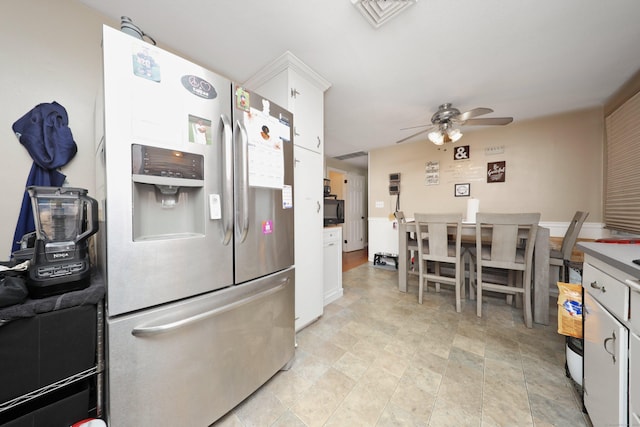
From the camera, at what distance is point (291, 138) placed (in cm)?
141

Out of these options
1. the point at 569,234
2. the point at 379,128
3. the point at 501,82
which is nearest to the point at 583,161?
the point at 569,234

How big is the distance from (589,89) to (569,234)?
1571 mm

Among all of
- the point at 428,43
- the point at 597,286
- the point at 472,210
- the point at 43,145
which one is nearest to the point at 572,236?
the point at 472,210

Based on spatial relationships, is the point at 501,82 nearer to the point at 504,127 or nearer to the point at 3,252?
the point at 504,127

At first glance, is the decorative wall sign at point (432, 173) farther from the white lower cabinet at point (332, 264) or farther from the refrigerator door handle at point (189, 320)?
the refrigerator door handle at point (189, 320)

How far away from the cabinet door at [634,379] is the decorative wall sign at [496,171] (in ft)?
10.1

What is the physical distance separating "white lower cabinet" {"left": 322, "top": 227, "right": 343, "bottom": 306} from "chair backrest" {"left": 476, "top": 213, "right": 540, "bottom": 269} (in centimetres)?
153

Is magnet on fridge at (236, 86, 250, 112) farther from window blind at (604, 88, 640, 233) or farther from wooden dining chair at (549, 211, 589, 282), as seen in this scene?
window blind at (604, 88, 640, 233)

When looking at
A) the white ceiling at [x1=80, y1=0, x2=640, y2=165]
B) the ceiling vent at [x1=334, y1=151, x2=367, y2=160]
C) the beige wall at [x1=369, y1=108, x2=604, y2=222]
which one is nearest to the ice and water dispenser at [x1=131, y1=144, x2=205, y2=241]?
the white ceiling at [x1=80, y1=0, x2=640, y2=165]

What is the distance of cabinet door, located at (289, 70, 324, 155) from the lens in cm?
180

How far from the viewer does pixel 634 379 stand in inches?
27.7

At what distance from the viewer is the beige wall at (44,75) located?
1097 mm

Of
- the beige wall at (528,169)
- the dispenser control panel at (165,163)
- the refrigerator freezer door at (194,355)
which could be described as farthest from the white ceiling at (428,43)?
the refrigerator freezer door at (194,355)

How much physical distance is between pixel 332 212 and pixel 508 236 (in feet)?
6.24
